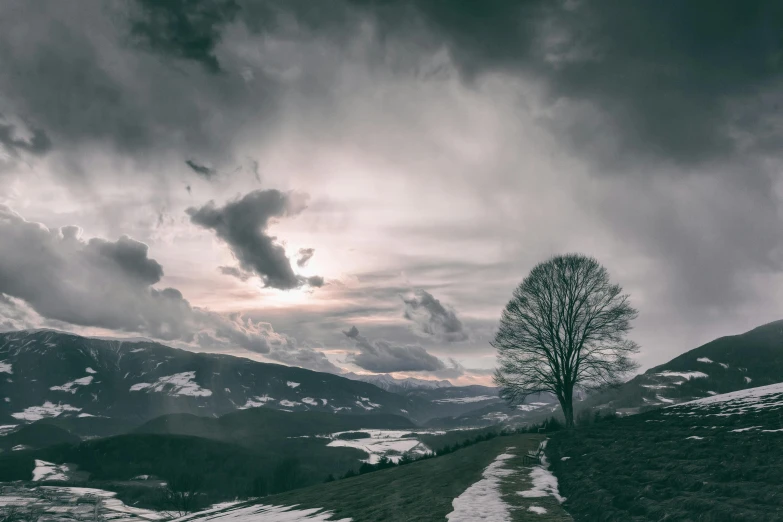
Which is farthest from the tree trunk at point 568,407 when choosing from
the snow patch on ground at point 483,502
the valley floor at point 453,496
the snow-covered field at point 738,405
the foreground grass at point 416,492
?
the snow patch on ground at point 483,502

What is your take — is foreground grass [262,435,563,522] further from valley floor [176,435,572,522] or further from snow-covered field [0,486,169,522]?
snow-covered field [0,486,169,522]

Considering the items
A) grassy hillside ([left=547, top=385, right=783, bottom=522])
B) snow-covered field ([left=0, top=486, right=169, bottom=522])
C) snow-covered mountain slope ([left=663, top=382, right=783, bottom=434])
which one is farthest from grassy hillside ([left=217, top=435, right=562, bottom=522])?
snow-covered field ([left=0, top=486, right=169, bottom=522])

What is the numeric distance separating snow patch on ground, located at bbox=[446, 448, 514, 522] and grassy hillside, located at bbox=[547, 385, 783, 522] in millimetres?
2862

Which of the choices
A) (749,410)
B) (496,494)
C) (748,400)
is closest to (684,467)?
(496,494)

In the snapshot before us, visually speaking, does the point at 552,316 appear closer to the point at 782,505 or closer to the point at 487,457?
the point at 487,457

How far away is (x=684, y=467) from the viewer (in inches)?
740

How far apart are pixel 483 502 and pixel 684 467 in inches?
355

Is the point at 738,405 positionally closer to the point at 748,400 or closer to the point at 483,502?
the point at 748,400

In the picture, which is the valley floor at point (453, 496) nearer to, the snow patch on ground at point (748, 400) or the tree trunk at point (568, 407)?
the tree trunk at point (568, 407)

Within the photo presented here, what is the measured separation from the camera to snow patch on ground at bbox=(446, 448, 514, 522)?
16.5 m

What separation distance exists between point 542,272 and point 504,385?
40.6ft

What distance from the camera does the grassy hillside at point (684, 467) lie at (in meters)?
14.0

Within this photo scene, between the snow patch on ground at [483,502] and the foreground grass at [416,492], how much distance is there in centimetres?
51

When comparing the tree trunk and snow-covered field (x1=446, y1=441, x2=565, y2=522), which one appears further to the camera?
the tree trunk
